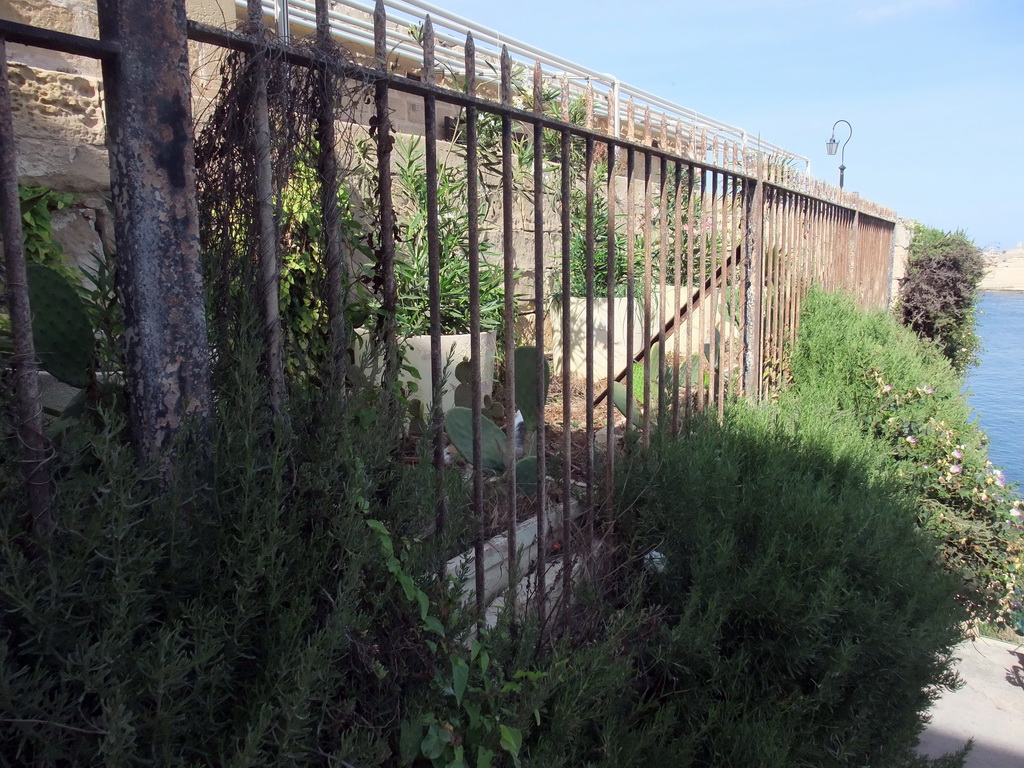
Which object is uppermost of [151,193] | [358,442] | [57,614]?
[151,193]

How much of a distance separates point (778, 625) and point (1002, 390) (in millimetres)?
12108

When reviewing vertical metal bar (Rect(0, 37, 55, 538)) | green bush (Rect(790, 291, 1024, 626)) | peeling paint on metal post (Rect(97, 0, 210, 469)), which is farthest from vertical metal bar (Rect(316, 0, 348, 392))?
green bush (Rect(790, 291, 1024, 626))

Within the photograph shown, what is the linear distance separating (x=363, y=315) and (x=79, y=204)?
4.56 feet

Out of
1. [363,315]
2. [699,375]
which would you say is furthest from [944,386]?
[363,315]

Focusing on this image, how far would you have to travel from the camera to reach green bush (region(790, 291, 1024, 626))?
455 cm

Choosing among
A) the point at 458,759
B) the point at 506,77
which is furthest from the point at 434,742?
the point at 506,77

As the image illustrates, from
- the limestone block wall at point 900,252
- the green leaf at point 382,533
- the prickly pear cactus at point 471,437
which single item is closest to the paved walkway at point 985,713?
the prickly pear cactus at point 471,437

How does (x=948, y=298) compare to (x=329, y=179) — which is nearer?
(x=329, y=179)

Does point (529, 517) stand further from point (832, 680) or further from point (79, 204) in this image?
point (79, 204)

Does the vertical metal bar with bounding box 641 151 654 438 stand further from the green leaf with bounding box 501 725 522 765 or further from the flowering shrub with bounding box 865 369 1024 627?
the flowering shrub with bounding box 865 369 1024 627

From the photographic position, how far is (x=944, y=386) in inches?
233

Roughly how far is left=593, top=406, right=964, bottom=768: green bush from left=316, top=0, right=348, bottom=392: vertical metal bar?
1282mm

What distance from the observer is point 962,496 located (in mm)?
4680

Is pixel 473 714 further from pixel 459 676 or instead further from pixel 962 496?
pixel 962 496
